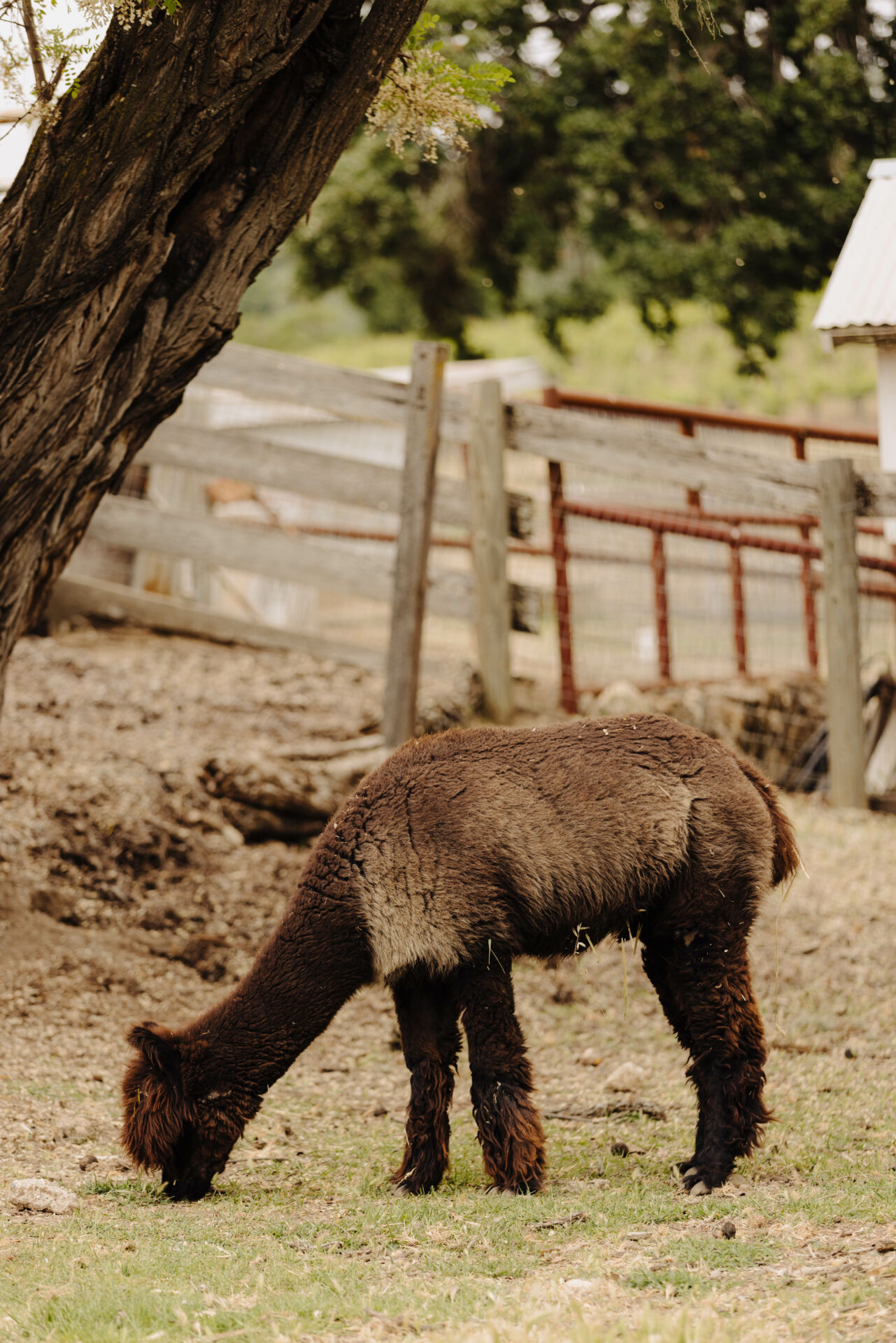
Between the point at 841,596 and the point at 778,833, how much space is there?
166 inches

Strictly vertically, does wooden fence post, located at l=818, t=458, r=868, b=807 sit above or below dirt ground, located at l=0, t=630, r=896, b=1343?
above

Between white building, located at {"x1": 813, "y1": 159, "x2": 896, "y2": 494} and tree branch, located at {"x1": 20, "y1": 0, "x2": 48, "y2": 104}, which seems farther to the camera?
white building, located at {"x1": 813, "y1": 159, "x2": 896, "y2": 494}

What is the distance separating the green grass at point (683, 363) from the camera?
26.0 metres

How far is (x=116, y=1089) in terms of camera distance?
485 centimetres

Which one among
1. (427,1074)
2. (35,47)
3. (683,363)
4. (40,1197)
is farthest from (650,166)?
(683,363)

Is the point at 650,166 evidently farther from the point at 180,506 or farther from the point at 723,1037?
the point at 723,1037

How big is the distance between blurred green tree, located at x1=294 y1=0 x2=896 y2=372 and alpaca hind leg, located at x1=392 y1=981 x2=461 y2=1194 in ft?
25.2

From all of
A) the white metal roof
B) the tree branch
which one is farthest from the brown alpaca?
the white metal roof

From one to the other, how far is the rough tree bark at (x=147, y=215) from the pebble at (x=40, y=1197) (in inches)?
85.9

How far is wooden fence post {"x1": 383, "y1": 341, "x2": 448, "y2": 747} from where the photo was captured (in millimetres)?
7566

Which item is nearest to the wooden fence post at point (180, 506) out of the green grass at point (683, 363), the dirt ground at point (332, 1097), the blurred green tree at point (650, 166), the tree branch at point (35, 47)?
the dirt ground at point (332, 1097)

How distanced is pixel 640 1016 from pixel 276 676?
3742 millimetres

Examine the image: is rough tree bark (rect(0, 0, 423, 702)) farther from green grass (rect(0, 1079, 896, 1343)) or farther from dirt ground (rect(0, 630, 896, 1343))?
green grass (rect(0, 1079, 896, 1343))

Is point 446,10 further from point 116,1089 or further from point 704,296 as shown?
point 116,1089
